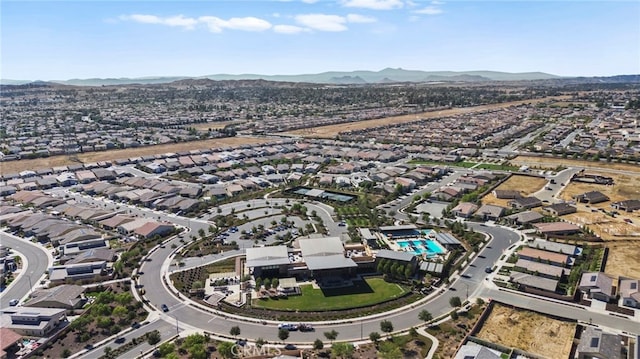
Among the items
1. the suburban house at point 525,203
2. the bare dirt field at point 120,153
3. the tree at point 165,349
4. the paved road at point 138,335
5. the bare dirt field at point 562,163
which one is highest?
the bare dirt field at point 120,153

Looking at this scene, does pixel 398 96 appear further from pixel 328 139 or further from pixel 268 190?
pixel 268 190

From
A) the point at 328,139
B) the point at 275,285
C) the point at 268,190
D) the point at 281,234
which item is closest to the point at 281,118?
the point at 328,139

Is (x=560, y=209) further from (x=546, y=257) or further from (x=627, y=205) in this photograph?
(x=546, y=257)

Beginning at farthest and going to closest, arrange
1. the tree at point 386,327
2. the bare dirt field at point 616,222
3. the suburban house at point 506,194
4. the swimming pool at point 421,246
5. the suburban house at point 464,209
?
the suburban house at point 506,194 → the suburban house at point 464,209 → the swimming pool at point 421,246 → the bare dirt field at point 616,222 → the tree at point 386,327

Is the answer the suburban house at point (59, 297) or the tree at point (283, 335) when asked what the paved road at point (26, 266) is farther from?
the tree at point (283, 335)

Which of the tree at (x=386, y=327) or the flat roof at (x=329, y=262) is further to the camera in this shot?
the flat roof at (x=329, y=262)

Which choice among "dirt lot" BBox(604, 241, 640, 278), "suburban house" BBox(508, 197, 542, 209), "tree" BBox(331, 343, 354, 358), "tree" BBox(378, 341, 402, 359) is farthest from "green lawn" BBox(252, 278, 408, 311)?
"suburban house" BBox(508, 197, 542, 209)

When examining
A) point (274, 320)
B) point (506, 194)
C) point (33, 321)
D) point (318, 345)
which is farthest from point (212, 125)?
point (318, 345)

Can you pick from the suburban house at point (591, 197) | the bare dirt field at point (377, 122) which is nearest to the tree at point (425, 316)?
the suburban house at point (591, 197)
